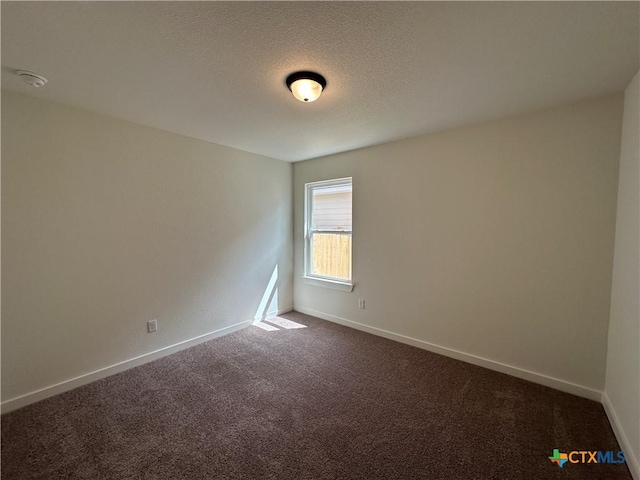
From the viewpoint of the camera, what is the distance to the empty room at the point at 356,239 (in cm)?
149

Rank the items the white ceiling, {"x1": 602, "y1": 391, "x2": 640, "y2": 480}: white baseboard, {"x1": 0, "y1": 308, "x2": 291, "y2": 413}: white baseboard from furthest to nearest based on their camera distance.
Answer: {"x1": 0, "y1": 308, "x2": 291, "y2": 413}: white baseboard → {"x1": 602, "y1": 391, "x2": 640, "y2": 480}: white baseboard → the white ceiling

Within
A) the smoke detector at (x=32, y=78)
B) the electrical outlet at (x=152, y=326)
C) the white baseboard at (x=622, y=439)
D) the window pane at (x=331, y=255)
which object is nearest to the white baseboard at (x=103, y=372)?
the electrical outlet at (x=152, y=326)

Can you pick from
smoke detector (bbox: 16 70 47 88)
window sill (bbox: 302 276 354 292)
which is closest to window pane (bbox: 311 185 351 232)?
window sill (bbox: 302 276 354 292)

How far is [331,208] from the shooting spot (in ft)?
13.0

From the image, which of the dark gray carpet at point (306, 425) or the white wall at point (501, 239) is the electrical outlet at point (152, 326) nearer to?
the dark gray carpet at point (306, 425)

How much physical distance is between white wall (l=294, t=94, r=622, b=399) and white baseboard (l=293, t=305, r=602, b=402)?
1 cm

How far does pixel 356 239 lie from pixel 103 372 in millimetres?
2983

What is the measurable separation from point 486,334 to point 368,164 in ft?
7.49

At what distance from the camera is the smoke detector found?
174cm

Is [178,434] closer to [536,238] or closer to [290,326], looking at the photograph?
[290,326]

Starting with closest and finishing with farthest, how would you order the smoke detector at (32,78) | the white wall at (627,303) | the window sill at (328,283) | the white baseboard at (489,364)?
the white wall at (627,303) < the smoke detector at (32,78) < the white baseboard at (489,364) < the window sill at (328,283)

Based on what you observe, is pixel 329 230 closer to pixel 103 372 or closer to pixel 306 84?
pixel 306 84

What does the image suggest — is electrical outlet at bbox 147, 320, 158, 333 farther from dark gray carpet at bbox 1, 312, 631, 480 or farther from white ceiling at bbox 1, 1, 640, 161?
white ceiling at bbox 1, 1, 640, 161

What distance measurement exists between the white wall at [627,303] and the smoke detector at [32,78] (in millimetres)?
3918
